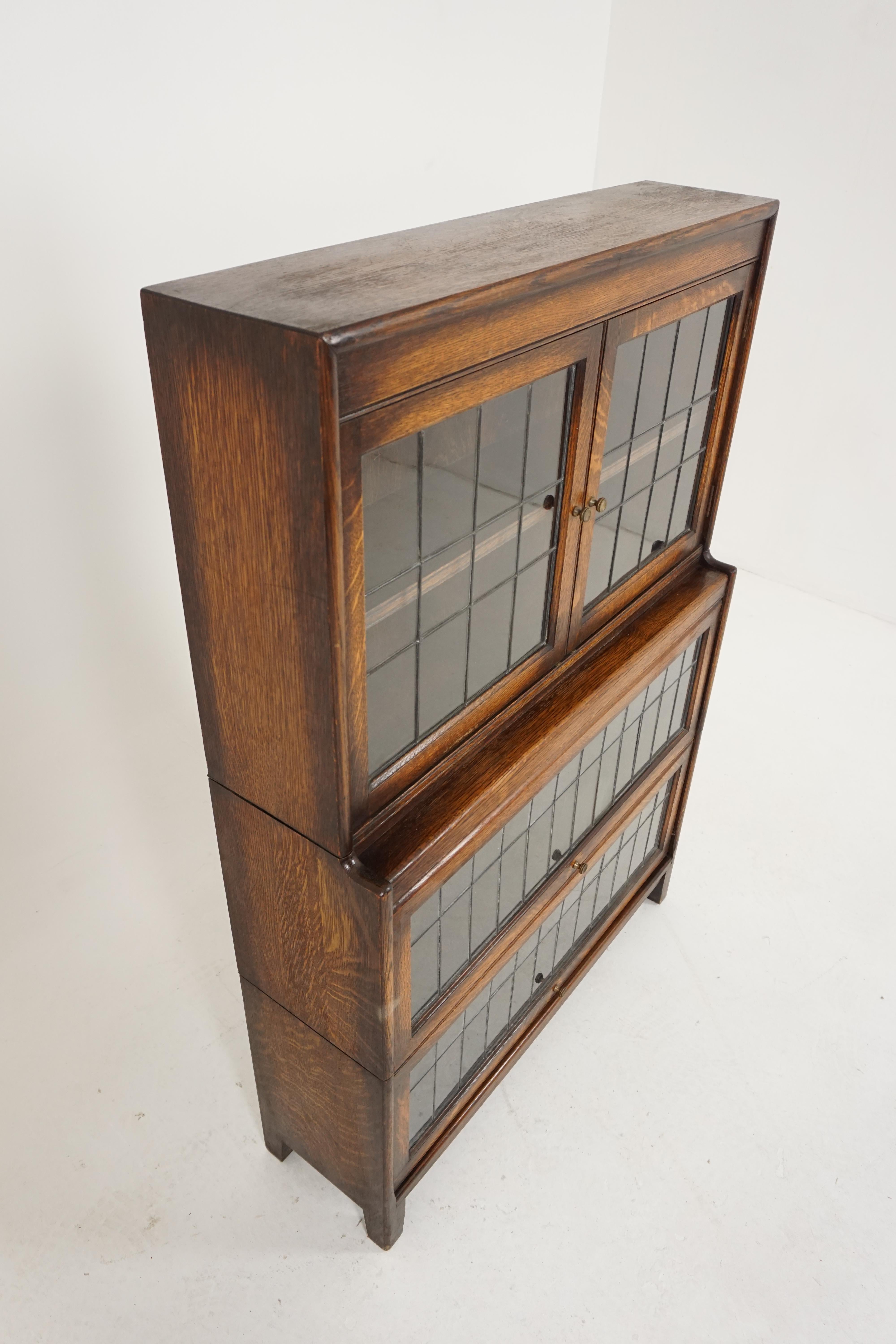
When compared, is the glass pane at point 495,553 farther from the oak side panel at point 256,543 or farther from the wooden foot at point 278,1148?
the wooden foot at point 278,1148

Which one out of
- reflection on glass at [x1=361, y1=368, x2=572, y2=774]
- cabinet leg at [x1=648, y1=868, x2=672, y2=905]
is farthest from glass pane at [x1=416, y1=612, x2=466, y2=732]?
cabinet leg at [x1=648, y1=868, x2=672, y2=905]

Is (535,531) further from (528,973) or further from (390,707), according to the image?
(528,973)

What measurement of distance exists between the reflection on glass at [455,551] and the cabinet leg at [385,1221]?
866 millimetres

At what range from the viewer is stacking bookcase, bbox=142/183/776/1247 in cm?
102

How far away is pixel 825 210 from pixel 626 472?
2.23 m

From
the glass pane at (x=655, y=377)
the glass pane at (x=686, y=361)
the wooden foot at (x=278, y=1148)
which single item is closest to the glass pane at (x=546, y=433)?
the glass pane at (x=655, y=377)

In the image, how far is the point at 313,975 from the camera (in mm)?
1435

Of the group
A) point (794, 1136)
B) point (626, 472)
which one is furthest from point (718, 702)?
point (626, 472)

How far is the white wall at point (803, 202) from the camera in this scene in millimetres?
3020

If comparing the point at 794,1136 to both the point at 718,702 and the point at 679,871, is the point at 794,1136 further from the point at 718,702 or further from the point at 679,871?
the point at 718,702

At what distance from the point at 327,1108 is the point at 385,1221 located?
24 cm

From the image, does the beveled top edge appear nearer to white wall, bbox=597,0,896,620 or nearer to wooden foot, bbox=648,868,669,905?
wooden foot, bbox=648,868,669,905

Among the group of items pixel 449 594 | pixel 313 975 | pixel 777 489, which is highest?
pixel 449 594

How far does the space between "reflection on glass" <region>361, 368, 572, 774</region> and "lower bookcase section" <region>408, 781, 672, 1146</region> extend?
2.09 ft
